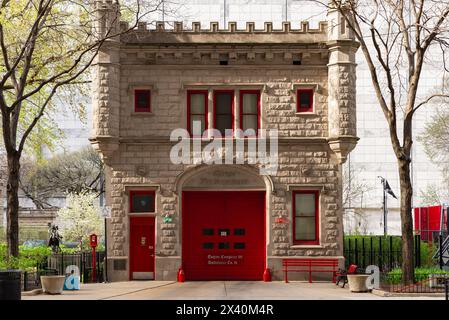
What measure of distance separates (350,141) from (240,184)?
4.84 meters

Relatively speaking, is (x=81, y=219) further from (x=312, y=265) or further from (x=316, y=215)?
(x=312, y=265)

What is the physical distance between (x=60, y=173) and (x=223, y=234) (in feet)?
160

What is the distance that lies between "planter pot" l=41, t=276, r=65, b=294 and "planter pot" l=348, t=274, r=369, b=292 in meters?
9.75

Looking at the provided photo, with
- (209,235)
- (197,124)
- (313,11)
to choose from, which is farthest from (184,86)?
(313,11)

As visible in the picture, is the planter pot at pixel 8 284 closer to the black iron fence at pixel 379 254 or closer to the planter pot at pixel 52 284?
the planter pot at pixel 52 284

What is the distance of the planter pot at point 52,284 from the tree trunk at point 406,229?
11578mm

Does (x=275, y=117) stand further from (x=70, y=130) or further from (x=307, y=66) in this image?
(x=70, y=130)

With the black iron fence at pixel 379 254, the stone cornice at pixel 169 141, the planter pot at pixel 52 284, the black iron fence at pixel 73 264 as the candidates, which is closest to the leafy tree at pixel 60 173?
the black iron fence at pixel 73 264

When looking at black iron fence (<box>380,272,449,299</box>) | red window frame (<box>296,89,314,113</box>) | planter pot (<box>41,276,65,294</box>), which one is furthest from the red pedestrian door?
black iron fence (<box>380,272,449,299</box>)

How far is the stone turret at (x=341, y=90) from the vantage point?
3259 cm

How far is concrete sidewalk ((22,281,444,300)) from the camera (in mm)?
24750

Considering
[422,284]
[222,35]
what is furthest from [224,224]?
[422,284]

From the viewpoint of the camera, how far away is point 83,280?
32875mm

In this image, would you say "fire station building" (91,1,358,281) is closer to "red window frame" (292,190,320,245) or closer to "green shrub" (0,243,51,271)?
"red window frame" (292,190,320,245)
